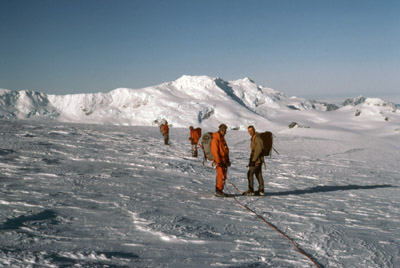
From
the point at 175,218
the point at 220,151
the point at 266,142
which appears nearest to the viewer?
the point at 175,218

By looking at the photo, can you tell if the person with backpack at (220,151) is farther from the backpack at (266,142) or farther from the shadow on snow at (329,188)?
the shadow on snow at (329,188)

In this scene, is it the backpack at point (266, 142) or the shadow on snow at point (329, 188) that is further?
the shadow on snow at point (329, 188)

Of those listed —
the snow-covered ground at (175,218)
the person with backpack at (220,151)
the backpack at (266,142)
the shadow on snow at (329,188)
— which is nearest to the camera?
the snow-covered ground at (175,218)

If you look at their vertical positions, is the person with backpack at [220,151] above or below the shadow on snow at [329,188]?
above

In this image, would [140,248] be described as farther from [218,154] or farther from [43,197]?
[218,154]

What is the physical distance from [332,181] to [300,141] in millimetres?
16525

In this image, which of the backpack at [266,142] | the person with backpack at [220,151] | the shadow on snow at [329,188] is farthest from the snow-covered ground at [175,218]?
the backpack at [266,142]

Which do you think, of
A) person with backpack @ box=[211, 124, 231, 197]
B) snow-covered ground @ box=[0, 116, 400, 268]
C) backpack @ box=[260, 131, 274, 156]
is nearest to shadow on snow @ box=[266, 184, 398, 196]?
snow-covered ground @ box=[0, 116, 400, 268]

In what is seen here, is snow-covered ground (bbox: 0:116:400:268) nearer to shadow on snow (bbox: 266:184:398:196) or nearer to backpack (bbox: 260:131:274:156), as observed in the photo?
shadow on snow (bbox: 266:184:398:196)

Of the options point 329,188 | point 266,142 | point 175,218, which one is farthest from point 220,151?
point 329,188

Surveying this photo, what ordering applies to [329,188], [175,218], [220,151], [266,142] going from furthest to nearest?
[329,188], [266,142], [220,151], [175,218]

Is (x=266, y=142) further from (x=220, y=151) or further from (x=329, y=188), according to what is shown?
(x=329, y=188)

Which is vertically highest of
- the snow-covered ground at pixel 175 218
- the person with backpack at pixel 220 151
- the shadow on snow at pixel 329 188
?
the person with backpack at pixel 220 151

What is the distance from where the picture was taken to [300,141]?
28141 millimetres
